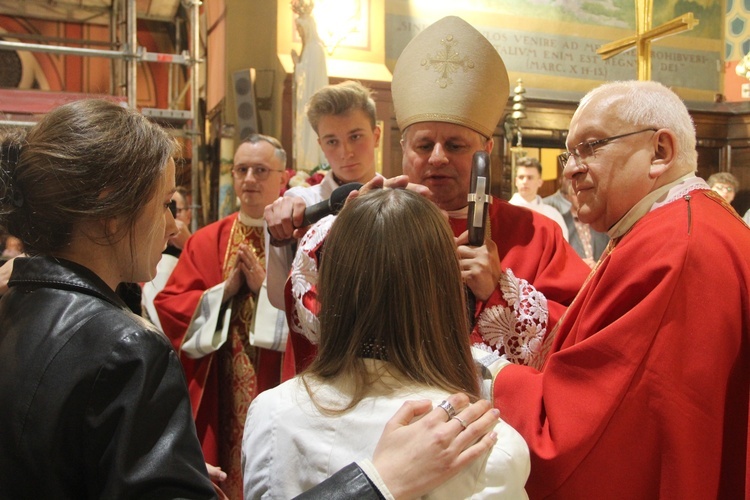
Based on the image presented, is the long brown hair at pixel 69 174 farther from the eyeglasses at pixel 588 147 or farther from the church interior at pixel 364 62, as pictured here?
the church interior at pixel 364 62

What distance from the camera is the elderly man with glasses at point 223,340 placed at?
3.52 meters

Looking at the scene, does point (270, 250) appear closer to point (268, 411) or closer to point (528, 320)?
point (528, 320)

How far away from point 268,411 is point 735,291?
104 cm

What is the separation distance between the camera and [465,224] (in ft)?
8.20

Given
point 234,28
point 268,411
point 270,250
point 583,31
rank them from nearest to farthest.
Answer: point 268,411
point 270,250
point 234,28
point 583,31

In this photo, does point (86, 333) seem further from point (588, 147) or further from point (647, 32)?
point (647, 32)

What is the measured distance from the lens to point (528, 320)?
6.93 feet

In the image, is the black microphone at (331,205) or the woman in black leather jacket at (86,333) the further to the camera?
the black microphone at (331,205)

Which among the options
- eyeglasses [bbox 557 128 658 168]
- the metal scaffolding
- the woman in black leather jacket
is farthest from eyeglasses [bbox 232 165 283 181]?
the woman in black leather jacket

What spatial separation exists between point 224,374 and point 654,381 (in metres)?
2.48

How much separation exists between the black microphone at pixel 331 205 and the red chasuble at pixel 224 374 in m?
1.39

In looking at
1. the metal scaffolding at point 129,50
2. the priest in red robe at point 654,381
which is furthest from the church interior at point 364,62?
the priest in red robe at point 654,381

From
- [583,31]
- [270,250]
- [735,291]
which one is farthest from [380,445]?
[583,31]

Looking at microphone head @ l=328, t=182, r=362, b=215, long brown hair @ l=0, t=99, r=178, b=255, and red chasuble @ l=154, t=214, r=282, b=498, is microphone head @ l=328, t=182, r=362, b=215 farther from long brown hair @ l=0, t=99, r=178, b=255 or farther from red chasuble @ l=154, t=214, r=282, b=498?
red chasuble @ l=154, t=214, r=282, b=498
